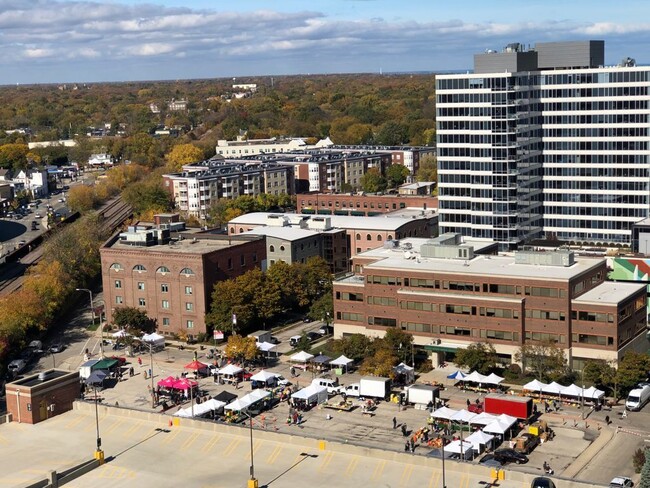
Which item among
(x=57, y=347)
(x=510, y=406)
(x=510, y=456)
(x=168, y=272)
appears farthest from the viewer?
(x=168, y=272)

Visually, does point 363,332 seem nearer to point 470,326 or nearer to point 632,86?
point 470,326

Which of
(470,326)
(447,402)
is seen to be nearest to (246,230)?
(470,326)

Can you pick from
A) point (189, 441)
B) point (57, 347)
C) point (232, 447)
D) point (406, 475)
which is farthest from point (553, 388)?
point (57, 347)

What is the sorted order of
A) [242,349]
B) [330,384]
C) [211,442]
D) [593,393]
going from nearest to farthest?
[211,442] → [593,393] → [330,384] → [242,349]

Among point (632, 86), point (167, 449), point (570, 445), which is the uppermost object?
point (632, 86)

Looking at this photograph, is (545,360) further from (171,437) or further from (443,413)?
(171,437)

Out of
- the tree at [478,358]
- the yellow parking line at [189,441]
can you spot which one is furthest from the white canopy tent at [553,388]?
the yellow parking line at [189,441]
